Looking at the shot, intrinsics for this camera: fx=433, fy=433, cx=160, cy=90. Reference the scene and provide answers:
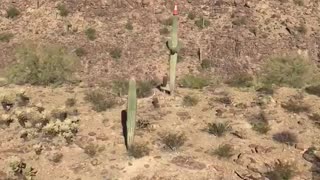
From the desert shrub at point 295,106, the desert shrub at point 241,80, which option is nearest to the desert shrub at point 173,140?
the desert shrub at point 295,106

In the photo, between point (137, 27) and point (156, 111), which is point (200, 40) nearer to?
point (137, 27)

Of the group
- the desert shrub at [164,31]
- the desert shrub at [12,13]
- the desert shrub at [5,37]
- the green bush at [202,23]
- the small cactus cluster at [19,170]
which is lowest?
the small cactus cluster at [19,170]

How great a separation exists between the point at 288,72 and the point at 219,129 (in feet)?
27.1

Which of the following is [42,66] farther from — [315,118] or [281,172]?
[281,172]

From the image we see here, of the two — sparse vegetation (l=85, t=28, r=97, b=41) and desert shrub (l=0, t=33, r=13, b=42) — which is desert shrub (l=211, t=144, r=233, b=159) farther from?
desert shrub (l=0, t=33, r=13, b=42)

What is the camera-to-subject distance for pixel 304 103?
17.1m

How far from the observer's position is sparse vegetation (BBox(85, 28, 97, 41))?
79.2 feet

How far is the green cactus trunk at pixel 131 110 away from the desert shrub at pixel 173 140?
3.88 feet

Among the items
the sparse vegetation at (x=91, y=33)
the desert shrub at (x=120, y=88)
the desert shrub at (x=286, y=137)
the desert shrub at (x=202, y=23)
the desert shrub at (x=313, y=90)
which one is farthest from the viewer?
the desert shrub at (x=202, y=23)

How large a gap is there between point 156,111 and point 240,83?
6442 mm

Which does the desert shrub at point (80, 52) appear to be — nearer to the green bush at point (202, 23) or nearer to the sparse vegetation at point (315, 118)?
the green bush at point (202, 23)

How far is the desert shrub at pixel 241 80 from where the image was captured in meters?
20.7

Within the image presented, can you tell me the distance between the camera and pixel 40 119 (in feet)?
49.3

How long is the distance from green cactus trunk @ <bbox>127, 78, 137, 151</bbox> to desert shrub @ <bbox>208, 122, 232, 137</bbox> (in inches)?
114
